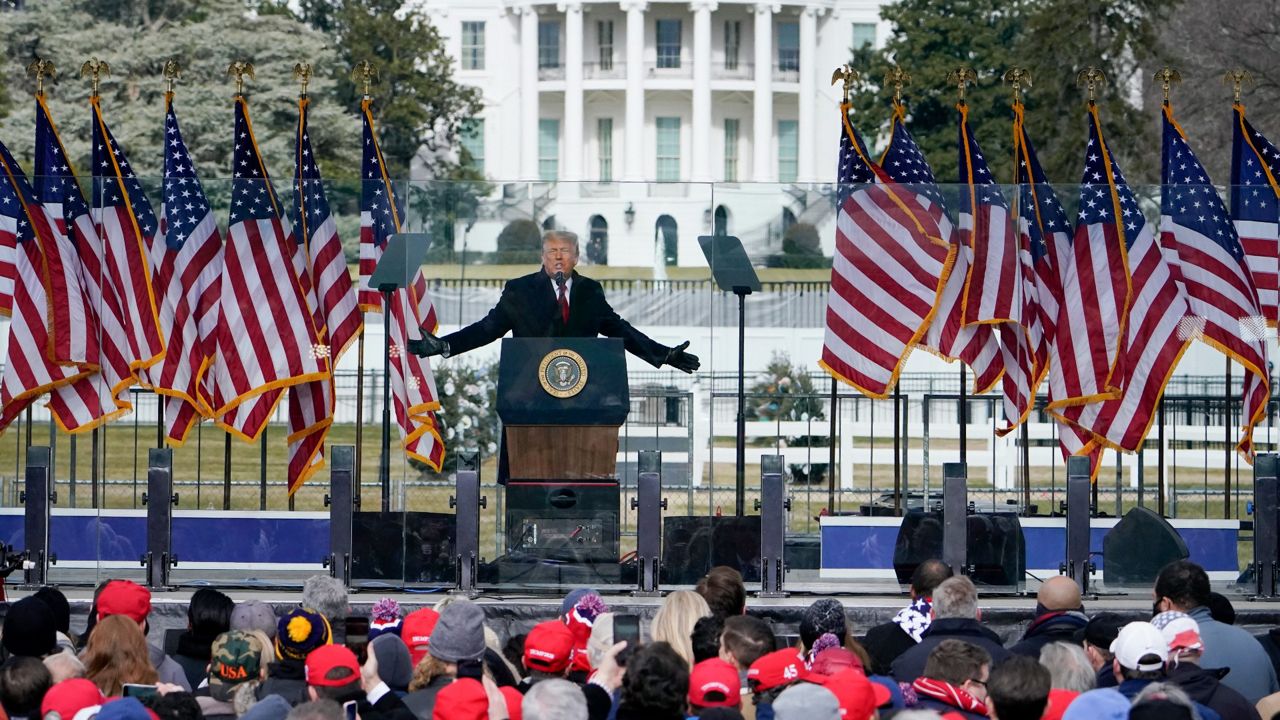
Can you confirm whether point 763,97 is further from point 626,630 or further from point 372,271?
point 626,630

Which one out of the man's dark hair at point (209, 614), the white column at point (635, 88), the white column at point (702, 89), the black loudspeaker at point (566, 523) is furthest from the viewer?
the white column at point (635, 88)

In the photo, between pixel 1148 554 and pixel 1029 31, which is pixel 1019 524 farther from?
pixel 1029 31

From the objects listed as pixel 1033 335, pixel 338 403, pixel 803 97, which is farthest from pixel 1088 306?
pixel 803 97

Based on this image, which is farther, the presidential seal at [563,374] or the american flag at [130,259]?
the american flag at [130,259]

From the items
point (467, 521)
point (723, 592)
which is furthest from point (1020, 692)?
point (467, 521)

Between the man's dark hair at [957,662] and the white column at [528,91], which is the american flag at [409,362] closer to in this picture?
the man's dark hair at [957,662]

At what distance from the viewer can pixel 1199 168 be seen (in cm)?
1814

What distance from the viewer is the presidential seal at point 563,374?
16922 millimetres

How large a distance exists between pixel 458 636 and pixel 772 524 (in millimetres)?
6783

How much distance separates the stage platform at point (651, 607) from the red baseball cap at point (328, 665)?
5.91 meters

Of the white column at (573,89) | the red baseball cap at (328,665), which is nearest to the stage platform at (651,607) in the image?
the red baseball cap at (328,665)

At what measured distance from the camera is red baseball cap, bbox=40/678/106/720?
9.16m

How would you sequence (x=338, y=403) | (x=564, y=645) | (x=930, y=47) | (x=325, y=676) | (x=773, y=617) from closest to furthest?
(x=325, y=676)
(x=564, y=645)
(x=773, y=617)
(x=338, y=403)
(x=930, y=47)

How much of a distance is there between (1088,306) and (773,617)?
3.61 meters
